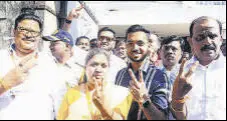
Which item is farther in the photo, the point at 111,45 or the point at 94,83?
the point at 111,45

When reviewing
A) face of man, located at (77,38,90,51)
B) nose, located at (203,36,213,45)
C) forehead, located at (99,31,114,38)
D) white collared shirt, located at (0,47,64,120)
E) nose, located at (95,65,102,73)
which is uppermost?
forehead, located at (99,31,114,38)

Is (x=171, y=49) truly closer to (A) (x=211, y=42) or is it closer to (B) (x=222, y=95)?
(A) (x=211, y=42)

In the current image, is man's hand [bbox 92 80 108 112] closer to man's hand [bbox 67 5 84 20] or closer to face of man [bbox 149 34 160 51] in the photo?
face of man [bbox 149 34 160 51]

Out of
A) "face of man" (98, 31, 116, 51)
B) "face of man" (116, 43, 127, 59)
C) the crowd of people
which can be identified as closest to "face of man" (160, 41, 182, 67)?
the crowd of people

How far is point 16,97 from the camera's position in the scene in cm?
307

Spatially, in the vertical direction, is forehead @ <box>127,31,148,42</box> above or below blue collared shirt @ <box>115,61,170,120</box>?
above

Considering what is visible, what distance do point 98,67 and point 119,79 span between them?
0.22 m

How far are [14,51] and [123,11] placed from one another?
3959 mm

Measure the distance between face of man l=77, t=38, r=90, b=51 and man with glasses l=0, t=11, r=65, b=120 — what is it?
13.9 inches

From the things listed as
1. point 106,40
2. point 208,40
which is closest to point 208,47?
point 208,40

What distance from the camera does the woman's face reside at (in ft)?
9.54

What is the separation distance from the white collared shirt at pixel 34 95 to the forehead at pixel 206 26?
126cm

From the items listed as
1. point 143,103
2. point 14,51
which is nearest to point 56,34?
point 14,51

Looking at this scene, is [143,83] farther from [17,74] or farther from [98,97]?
[17,74]
